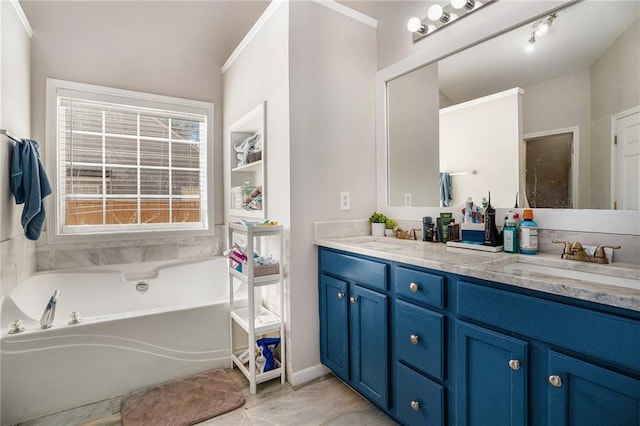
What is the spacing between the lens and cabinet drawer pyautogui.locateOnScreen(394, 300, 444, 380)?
1331 mm

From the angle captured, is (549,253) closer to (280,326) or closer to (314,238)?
(314,238)

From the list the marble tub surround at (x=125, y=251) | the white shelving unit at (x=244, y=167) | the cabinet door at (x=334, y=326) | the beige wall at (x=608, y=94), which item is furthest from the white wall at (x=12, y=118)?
the beige wall at (x=608, y=94)

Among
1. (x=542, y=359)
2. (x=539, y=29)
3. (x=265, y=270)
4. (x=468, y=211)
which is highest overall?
(x=539, y=29)

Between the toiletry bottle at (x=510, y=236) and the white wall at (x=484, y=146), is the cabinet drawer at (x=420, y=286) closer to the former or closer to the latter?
the toiletry bottle at (x=510, y=236)

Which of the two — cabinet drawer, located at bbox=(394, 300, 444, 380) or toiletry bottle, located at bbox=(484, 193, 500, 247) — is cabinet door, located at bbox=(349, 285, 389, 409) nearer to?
cabinet drawer, located at bbox=(394, 300, 444, 380)

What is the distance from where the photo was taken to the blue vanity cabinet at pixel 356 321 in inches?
63.9

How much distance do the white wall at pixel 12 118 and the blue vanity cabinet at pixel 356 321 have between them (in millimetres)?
1973

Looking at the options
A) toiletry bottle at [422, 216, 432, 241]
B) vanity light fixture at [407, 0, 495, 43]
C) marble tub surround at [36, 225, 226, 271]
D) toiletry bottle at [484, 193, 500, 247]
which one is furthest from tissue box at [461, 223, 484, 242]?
marble tub surround at [36, 225, 226, 271]

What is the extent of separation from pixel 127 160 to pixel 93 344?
169cm

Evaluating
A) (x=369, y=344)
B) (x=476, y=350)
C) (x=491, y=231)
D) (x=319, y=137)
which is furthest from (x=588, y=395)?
(x=319, y=137)

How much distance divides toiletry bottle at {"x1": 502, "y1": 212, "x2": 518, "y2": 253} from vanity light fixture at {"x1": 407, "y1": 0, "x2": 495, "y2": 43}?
47.1 inches

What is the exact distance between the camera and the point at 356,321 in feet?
5.93

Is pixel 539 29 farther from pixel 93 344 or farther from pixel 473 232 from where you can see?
pixel 93 344

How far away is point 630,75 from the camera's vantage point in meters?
1.27
